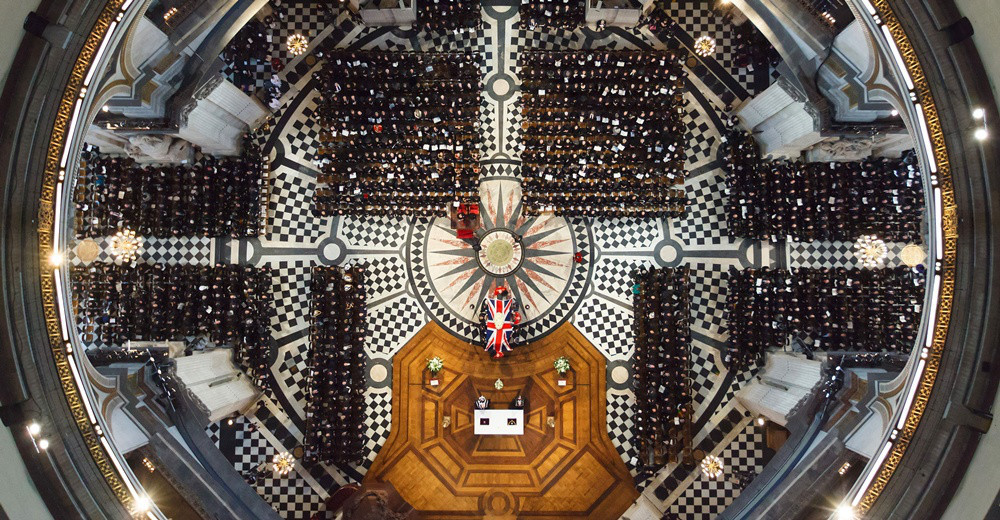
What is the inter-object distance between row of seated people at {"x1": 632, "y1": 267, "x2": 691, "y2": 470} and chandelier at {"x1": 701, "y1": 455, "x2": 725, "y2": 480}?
760 mm

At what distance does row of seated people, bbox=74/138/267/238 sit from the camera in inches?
592

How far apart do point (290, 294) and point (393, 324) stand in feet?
11.0

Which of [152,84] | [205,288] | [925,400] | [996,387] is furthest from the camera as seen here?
[205,288]

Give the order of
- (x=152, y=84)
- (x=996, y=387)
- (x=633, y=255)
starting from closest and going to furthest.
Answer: (x=996, y=387) → (x=152, y=84) → (x=633, y=255)

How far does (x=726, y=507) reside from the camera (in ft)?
50.1

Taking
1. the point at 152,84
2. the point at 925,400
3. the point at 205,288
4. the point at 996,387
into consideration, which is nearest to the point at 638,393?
the point at 925,400

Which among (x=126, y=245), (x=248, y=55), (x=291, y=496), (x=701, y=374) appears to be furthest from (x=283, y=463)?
(x=701, y=374)

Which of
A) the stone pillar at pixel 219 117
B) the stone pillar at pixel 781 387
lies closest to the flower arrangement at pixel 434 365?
the stone pillar at pixel 219 117

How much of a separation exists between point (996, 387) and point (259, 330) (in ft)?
56.9

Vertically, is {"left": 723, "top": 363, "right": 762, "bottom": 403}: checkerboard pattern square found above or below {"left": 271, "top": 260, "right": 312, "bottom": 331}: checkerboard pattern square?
below

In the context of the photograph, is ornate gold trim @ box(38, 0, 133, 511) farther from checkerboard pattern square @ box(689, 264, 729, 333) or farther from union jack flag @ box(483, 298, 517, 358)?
checkerboard pattern square @ box(689, 264, 729, 333)

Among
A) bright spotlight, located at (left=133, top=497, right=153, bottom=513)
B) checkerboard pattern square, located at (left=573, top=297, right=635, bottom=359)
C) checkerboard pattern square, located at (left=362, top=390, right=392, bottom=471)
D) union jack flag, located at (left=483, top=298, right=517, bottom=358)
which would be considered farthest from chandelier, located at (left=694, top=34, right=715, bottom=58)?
bright spotlight, located at (left=133, top=497, right=153, bottom=513)

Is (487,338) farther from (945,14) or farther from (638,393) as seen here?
(945,14)

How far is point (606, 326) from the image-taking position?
16094 millimetres
